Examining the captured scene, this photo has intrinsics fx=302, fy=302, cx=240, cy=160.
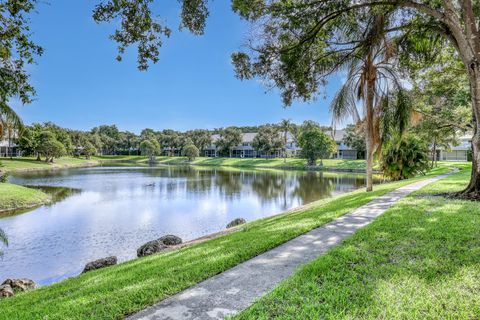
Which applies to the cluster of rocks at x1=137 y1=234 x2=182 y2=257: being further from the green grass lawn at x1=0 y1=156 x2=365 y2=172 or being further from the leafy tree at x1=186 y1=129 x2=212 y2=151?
the leafy tree at x1=186 y1=129 x2=212 y2=151

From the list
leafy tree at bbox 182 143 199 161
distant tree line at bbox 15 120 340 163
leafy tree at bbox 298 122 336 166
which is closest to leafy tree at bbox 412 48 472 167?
leafy tree at bbox 298 122 336 166

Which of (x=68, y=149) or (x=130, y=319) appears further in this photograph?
(x=68, y=149)

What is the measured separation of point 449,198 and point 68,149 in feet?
269

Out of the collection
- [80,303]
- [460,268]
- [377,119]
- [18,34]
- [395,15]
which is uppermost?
[395,15]

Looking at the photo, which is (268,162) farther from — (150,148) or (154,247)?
(154,247)

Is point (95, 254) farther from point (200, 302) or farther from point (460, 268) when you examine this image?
point (460, 268)

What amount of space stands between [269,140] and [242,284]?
228 feet

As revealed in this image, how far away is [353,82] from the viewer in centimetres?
1266

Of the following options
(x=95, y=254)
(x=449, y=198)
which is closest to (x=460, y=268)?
(x=449, y=198)

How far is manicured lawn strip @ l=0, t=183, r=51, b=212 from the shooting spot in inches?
736

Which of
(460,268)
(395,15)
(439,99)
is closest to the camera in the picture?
(460,268)

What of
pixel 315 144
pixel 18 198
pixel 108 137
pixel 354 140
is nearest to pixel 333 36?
pixel 18 198

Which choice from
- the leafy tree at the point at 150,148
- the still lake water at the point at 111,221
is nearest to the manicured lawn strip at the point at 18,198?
the still lake water at the point at 111,221

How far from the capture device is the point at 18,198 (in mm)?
19750
